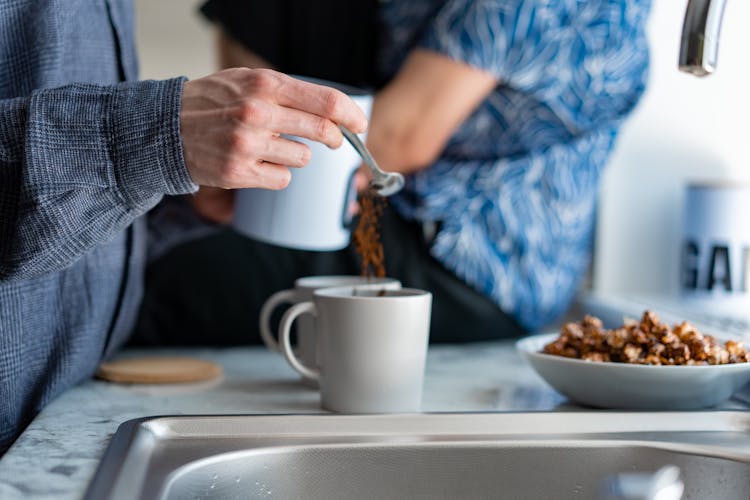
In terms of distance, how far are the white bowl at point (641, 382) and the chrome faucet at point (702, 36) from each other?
0.76 feet

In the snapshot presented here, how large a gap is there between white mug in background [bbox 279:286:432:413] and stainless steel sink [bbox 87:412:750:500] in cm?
4

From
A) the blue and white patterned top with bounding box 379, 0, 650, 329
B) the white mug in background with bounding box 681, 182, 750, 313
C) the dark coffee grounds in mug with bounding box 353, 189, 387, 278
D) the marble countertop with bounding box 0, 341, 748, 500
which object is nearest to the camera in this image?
the marble countertop with bounding box 0, 341, 748, 500

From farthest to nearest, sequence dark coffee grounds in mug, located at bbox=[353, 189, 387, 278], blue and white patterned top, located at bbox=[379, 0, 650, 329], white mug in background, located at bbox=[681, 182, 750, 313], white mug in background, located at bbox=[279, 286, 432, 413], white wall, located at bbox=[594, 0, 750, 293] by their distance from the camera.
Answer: white wall, located at bbox=[594, 0, 750, 293]
white mug in background, located at bbox=[681, 182, 750, 313]
blue and white patterned top, located at bbox=[379, 0, 650, 329]
dark coffee grounds in mug, located at bbox=[353, 189, 387, 278]
white mug in background, located at bbox=[279, 286, 432, 413]

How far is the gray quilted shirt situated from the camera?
21.1 inches

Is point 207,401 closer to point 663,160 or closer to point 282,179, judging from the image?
point 282,179

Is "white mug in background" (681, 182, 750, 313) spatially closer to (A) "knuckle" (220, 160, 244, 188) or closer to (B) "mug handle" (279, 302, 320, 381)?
(B) "mug handle" (279, 302, 320, 381)

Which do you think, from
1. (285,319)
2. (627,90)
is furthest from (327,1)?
(285,319)

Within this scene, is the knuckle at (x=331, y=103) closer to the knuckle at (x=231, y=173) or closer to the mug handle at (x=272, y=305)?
the knuckle at (x=231, y=173)

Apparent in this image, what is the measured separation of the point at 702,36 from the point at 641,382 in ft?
0.88

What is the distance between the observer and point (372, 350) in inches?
25.8

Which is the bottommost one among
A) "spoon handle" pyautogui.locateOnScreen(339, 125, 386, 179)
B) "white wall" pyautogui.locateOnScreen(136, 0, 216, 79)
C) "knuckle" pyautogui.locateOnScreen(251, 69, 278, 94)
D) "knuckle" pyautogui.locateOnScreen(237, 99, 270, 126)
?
"spoon handle" pyautogui.locateOnScreen(339, 125, 386, 179)

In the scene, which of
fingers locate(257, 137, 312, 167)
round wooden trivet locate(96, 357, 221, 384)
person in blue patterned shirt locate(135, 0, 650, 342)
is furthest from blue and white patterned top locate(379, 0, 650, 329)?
fingers locate(257, 137, 312, 167)

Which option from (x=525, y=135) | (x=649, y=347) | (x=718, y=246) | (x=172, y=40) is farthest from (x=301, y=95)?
(x=172, y=40)

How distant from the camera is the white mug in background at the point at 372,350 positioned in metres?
0.65
